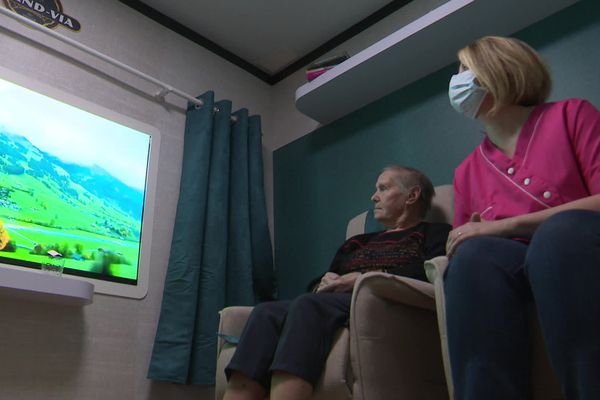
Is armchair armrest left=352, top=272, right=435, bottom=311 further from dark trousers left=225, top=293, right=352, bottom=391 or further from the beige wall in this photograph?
the beige wall

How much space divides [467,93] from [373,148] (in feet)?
3.46

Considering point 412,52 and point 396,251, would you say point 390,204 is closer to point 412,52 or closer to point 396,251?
point 396,251

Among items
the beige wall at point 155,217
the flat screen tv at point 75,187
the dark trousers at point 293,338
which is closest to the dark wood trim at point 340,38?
the beige wall at point 155,217

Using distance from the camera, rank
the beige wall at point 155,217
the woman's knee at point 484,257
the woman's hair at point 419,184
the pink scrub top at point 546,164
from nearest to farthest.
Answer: the woman's knee at point 484,257, the pink scrub top at point 546,164, the beige wall at point 155,217, the woman's hair at point 419,184

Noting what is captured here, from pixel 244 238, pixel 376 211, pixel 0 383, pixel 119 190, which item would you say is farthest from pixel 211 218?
pixel 0 383

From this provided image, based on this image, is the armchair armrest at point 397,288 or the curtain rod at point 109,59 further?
the curtain rod at point 109,59

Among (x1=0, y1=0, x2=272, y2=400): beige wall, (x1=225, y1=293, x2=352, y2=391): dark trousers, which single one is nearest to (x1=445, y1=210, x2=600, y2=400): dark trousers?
(x1=225, y1=293, x2=352, y2=391): dark trousers

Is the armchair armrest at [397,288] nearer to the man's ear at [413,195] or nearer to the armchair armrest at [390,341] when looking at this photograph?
the armchair armrest at [390,341]

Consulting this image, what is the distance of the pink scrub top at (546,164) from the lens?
107cm

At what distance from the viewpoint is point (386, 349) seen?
1.14 meters

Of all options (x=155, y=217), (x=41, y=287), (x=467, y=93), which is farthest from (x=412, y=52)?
(x=41, y=287)

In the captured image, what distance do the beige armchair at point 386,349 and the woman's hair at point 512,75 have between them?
523mm

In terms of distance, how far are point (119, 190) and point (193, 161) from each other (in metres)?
0.37

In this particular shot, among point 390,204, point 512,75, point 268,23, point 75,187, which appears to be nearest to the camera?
point 512,75
